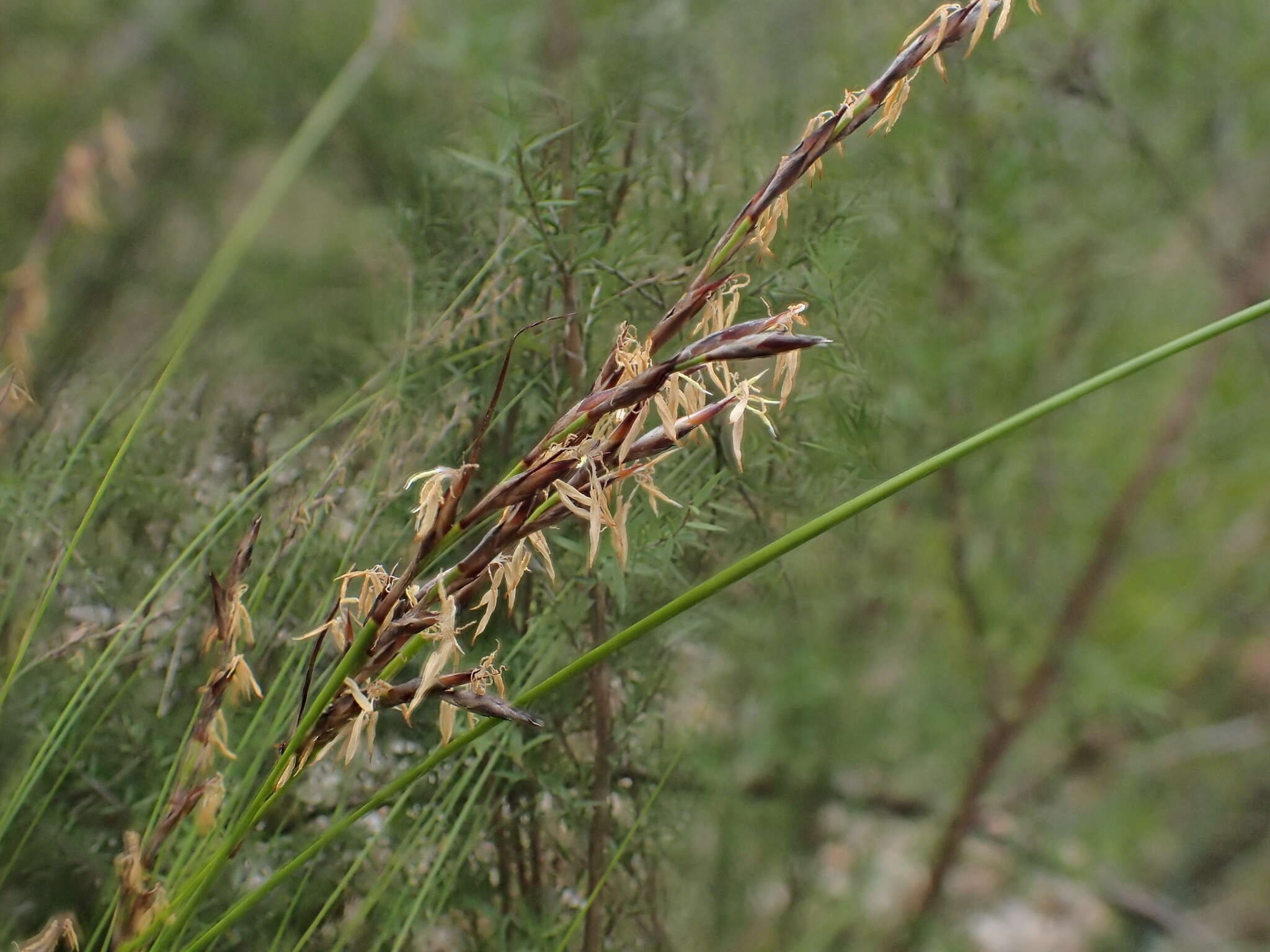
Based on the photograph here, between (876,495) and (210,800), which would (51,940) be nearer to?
(210,800)

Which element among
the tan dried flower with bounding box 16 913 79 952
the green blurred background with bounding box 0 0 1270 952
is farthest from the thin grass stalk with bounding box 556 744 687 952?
the tan dried flower with bounding box 16 913 79 952

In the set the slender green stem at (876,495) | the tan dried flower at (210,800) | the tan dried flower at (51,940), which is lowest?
the tan dried flower at (51,940)

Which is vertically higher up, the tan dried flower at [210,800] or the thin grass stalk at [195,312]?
the thin grass stalk at [195,312]

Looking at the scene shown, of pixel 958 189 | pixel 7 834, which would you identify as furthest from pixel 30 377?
pixel 958 189

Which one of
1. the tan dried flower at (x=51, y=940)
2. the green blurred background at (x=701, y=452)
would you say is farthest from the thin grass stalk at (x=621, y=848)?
the tan dried flower at (x=51, y=940)

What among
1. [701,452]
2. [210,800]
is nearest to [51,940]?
[210,800]

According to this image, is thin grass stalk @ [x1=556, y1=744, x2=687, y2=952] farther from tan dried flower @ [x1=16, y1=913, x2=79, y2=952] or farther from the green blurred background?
tan dried flower @ [x1=16, y1=913, x2=79, y2=952]

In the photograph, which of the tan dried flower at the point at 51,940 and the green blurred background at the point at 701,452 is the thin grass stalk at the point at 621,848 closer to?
the green blurred background at the point at 701,452

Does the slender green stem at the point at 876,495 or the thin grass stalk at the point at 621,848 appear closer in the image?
the slender green stem at the point at 876,495
